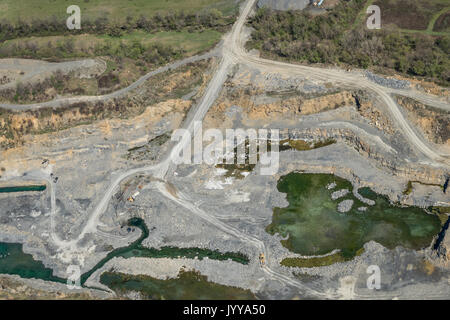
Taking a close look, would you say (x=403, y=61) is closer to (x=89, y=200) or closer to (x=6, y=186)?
(x=89, y=200)

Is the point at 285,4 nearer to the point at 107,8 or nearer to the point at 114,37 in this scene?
the point at 114,37

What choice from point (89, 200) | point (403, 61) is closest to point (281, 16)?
point (403, 61)

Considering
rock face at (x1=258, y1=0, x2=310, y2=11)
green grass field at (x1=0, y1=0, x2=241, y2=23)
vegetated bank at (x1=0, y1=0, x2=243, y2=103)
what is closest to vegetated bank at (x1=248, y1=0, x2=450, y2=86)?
rock face at (x1=258, y1=0, x2=310, y2=11)

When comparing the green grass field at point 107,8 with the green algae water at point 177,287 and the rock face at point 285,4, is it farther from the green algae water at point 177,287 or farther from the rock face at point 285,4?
the green algae water at point 177,287

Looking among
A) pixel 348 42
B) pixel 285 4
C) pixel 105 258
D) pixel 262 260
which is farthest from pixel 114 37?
pixel 262 260

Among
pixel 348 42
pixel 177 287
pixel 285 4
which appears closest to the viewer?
pixel 177 287

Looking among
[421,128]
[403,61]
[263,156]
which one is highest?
[403,61]
